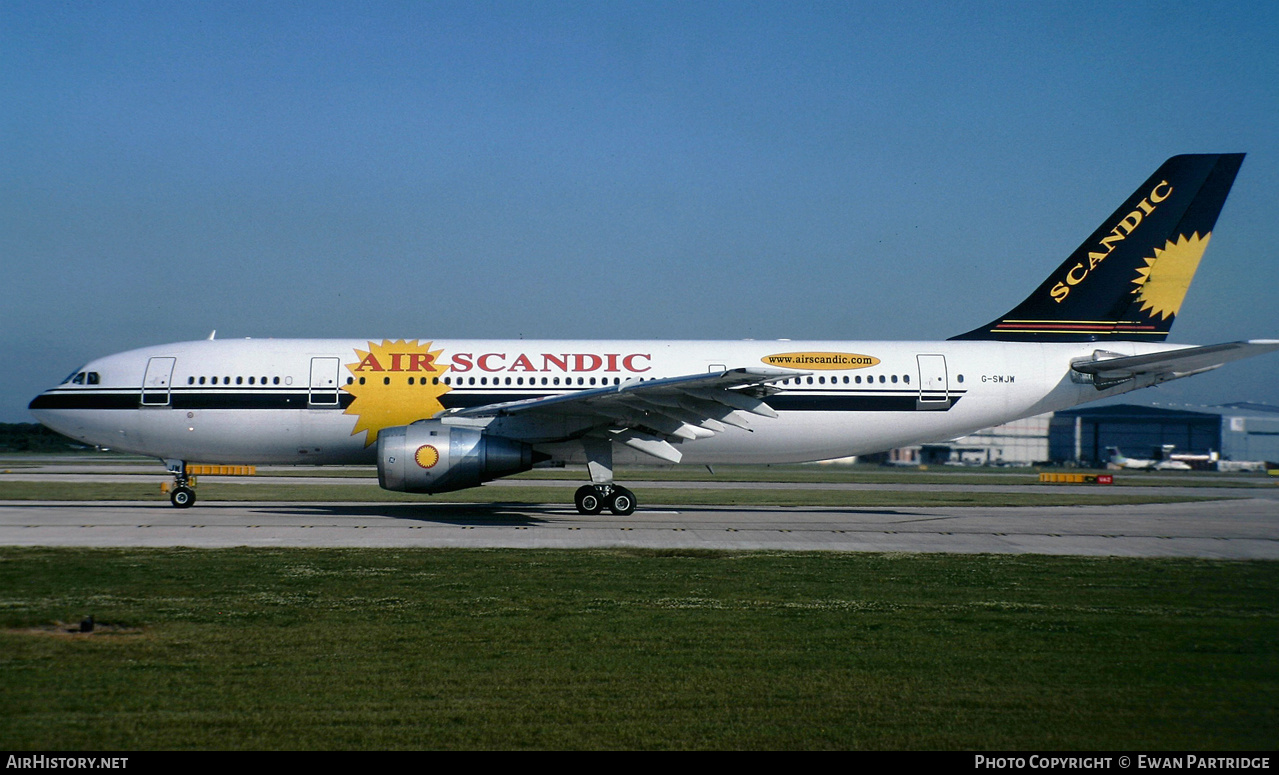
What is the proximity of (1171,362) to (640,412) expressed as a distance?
39.8 ft

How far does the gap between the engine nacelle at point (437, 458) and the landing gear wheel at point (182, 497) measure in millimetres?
5253

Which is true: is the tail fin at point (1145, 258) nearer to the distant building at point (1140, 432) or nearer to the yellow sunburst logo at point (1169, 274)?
the yellow sunburst logo at point (1169, 274)

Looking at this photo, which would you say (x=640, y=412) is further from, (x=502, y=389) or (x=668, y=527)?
(x=502, y=389)

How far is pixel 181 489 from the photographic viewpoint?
21.4 metres

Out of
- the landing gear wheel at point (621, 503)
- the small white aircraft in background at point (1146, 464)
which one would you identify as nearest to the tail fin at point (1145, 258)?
the landing gear wheel at point (621, 503)

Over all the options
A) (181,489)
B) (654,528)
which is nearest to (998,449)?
(654,528)

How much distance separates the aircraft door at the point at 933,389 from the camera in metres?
22.7

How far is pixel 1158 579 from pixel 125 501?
74.2 feet

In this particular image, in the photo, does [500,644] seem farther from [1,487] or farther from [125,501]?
[1,487]

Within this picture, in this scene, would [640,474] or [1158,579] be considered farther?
[640,474]

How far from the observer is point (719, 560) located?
1369 cm

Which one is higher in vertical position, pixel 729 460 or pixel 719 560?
pixel 729 460

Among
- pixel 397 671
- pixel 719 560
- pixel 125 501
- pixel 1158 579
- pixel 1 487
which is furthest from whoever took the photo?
pixel 1 487
